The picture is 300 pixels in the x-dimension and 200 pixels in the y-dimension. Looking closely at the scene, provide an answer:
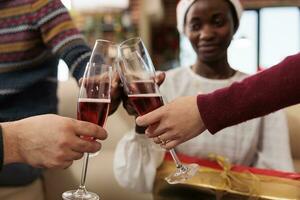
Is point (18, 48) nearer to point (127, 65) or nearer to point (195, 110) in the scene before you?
point (127, 65)

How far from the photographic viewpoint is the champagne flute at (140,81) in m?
0.69

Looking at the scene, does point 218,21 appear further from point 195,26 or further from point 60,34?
point 60,34

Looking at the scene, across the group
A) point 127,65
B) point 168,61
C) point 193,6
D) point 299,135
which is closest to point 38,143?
point 127,65

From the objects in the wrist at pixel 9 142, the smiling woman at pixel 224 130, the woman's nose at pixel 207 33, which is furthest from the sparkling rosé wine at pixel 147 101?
the woman's nose at pixel 207 33

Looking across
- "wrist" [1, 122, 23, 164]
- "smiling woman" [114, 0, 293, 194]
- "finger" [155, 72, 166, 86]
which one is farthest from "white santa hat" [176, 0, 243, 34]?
"wrist" [1, 122, 23, 164]

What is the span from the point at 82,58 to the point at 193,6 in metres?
0.40

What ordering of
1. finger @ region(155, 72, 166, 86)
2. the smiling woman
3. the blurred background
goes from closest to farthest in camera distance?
finger @ region(155, 72, 166, 86) → the smiling woman → the blurred background

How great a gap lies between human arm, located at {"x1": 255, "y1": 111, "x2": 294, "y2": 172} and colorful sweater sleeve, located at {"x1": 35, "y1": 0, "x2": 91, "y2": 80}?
563 millimetres

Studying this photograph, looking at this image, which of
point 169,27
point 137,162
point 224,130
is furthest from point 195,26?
point 169,27

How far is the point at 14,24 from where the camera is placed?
3.13ft

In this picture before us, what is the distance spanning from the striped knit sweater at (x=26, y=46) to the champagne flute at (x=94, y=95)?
22 centimetres

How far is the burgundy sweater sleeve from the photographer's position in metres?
0.62

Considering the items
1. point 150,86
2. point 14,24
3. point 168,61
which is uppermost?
point 14,24

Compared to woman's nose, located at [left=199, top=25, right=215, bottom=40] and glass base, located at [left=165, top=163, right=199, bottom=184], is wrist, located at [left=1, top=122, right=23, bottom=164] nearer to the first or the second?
glass base, located at [left=165, top=163, right=199, bottom=184]
